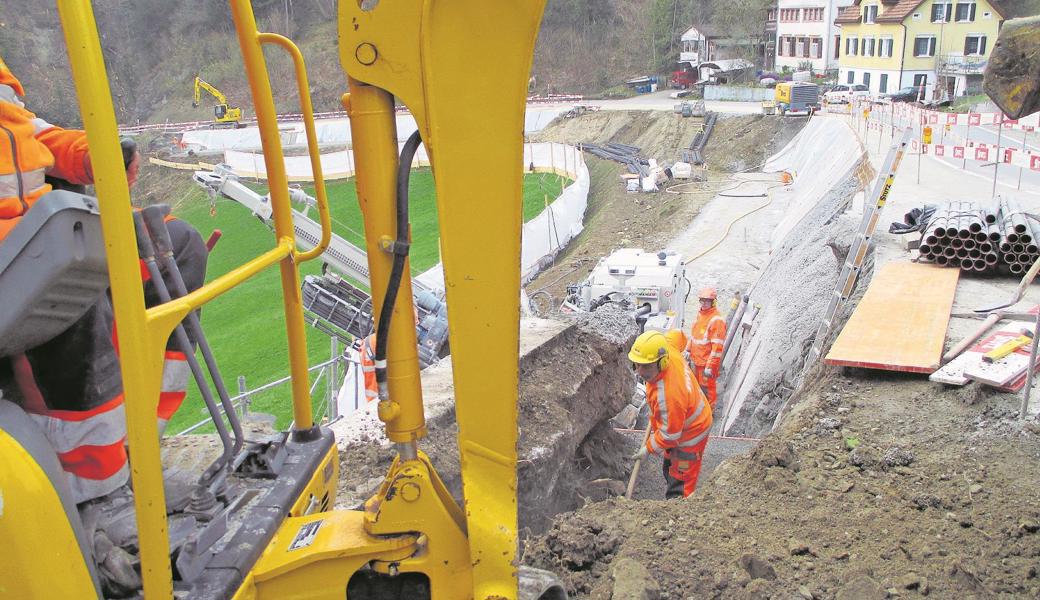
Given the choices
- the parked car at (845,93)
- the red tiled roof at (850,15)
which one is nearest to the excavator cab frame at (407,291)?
the parked car at (845,93)

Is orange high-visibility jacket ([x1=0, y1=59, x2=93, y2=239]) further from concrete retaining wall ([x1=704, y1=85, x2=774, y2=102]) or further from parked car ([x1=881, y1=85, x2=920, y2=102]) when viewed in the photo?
concrete retaining wall ([x1=704, y1=85, x2=774, y2=102])

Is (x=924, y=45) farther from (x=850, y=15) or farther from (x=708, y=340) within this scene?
(x=708, y=340)

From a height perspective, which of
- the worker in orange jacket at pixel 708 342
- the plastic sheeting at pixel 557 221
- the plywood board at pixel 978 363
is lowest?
the plastic sheeting at pixel 557 221

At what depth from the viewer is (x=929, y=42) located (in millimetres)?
42969

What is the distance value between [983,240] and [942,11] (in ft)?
134

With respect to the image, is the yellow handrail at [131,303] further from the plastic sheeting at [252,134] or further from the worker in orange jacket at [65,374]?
the plastic sheeting at [252,134]

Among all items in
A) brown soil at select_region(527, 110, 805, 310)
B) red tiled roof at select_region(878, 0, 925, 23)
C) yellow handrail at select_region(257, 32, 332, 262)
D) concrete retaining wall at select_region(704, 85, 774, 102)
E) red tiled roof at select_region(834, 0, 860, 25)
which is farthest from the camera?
red tiled roof at select_region(834, 0, 860, 25)

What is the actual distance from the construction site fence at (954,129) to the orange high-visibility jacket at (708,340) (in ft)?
18.4

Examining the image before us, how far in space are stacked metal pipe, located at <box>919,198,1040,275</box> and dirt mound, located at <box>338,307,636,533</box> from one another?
3.60 m

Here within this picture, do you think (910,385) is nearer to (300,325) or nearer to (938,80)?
(300,325)

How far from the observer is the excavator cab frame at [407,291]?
2111 millimetres

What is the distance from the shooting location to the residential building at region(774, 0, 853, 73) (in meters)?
51.1

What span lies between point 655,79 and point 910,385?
50569 millimetres

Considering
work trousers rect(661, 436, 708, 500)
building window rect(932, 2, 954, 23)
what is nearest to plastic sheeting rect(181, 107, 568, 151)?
building window rect(932, 2, 954, 23)
